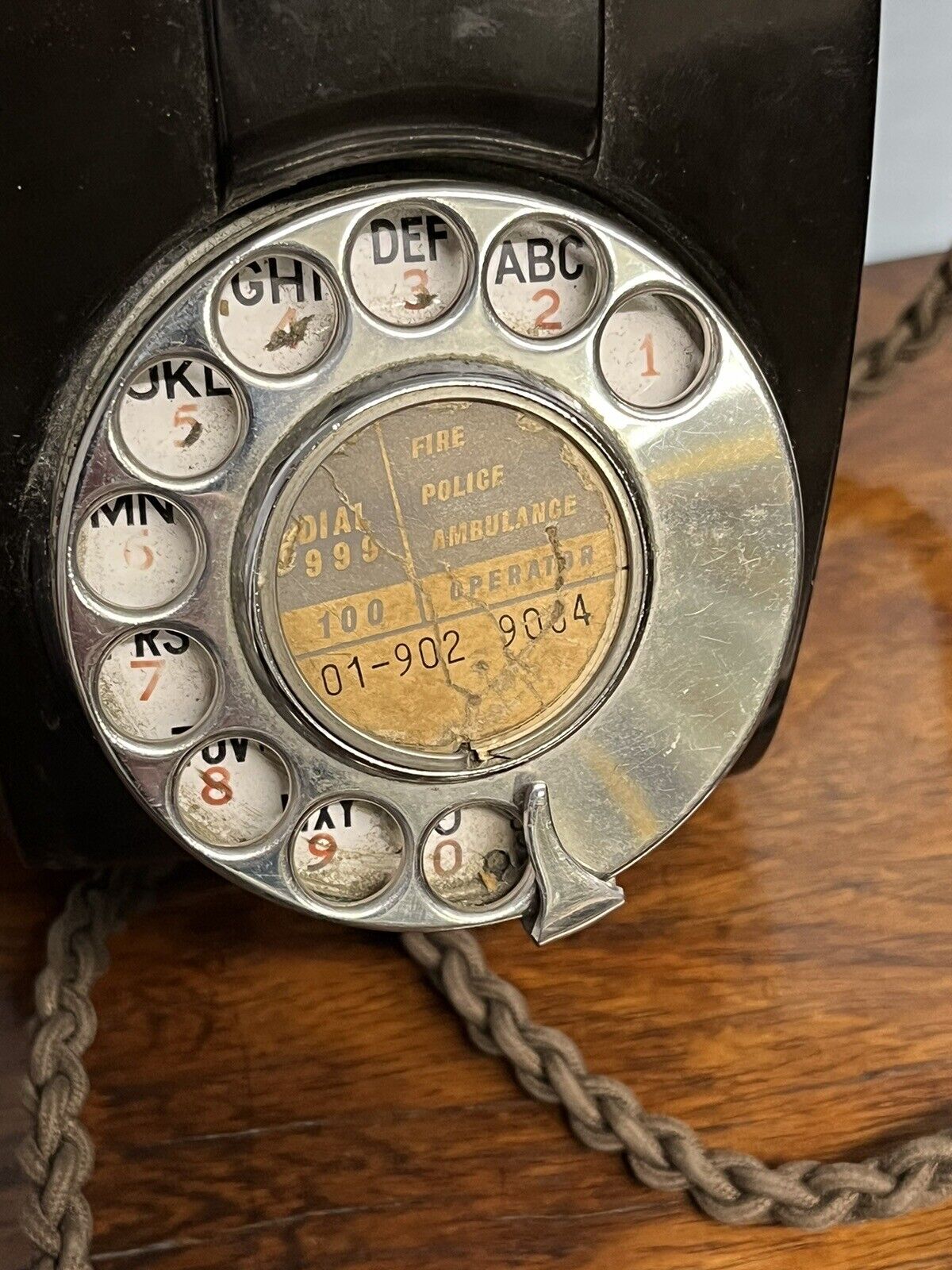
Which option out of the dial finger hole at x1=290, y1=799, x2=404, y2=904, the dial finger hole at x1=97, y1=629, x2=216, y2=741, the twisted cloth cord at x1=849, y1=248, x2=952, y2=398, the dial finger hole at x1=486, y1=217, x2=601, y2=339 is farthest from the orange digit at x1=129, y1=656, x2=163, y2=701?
the twisted cloth cord at x1=849, y1=248, x2=952, y2=398

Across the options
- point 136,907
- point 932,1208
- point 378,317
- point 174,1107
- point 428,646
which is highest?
point 378,317

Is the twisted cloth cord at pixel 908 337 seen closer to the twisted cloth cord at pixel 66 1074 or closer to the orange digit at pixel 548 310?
the orange digit at pixel 548 310

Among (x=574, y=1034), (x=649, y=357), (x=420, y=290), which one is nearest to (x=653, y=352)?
(x=649, y=357)

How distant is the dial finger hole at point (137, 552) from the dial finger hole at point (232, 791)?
0.27ft

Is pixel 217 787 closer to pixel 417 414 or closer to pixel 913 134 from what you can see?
pixel 417 414

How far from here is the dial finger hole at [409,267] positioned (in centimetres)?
63

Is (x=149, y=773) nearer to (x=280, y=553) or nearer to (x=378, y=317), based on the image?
(x=280, y=553)

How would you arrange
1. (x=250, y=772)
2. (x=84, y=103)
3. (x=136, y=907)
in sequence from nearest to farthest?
(x=84, y=103) < (x=250, y=772) < (x=136, y=907)

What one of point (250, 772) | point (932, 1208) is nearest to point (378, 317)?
point (250, 772)

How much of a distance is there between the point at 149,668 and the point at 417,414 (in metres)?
0.18

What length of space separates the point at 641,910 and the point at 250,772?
10.1 inches

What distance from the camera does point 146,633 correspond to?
67 cm

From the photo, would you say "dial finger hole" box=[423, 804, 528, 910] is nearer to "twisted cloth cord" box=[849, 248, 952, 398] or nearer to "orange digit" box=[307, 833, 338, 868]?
"orange digit" box=[307, 833, 338, 868]

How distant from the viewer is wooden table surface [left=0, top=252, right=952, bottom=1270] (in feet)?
2.34
